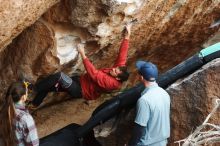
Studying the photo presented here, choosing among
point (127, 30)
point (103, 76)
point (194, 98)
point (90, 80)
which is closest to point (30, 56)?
point (90, 80)

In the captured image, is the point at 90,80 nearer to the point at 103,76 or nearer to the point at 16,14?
the point at 103,76

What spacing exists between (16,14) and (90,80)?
162 centimetres

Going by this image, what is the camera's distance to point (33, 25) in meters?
6.18

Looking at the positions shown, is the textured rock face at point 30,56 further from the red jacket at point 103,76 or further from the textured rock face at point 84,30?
the red jacket at point 103,76

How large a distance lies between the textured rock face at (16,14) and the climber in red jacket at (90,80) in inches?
36.9

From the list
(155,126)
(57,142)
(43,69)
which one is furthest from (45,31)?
(155,126)

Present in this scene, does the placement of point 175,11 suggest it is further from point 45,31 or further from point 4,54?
point 4,54

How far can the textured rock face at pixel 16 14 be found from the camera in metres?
4.98

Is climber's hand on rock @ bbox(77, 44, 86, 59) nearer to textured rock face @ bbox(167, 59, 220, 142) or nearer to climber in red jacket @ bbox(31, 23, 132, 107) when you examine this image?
climber in red jacket @ bbox(31, 23, 132, 107)

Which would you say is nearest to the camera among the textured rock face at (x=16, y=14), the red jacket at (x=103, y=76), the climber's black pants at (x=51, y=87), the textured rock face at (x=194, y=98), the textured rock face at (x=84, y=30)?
the textured rock face at (x=16, y=14)

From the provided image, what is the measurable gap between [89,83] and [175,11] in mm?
1668

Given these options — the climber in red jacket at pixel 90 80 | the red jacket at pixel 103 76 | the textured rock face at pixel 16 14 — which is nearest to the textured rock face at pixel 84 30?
the textured rock face at pixel 16 14

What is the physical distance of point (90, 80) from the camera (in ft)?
21.1

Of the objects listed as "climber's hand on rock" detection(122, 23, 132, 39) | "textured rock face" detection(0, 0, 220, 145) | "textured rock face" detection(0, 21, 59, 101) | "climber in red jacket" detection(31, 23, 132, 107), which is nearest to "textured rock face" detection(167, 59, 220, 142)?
"textured rock face" detection(0, 0, 220, 145)
